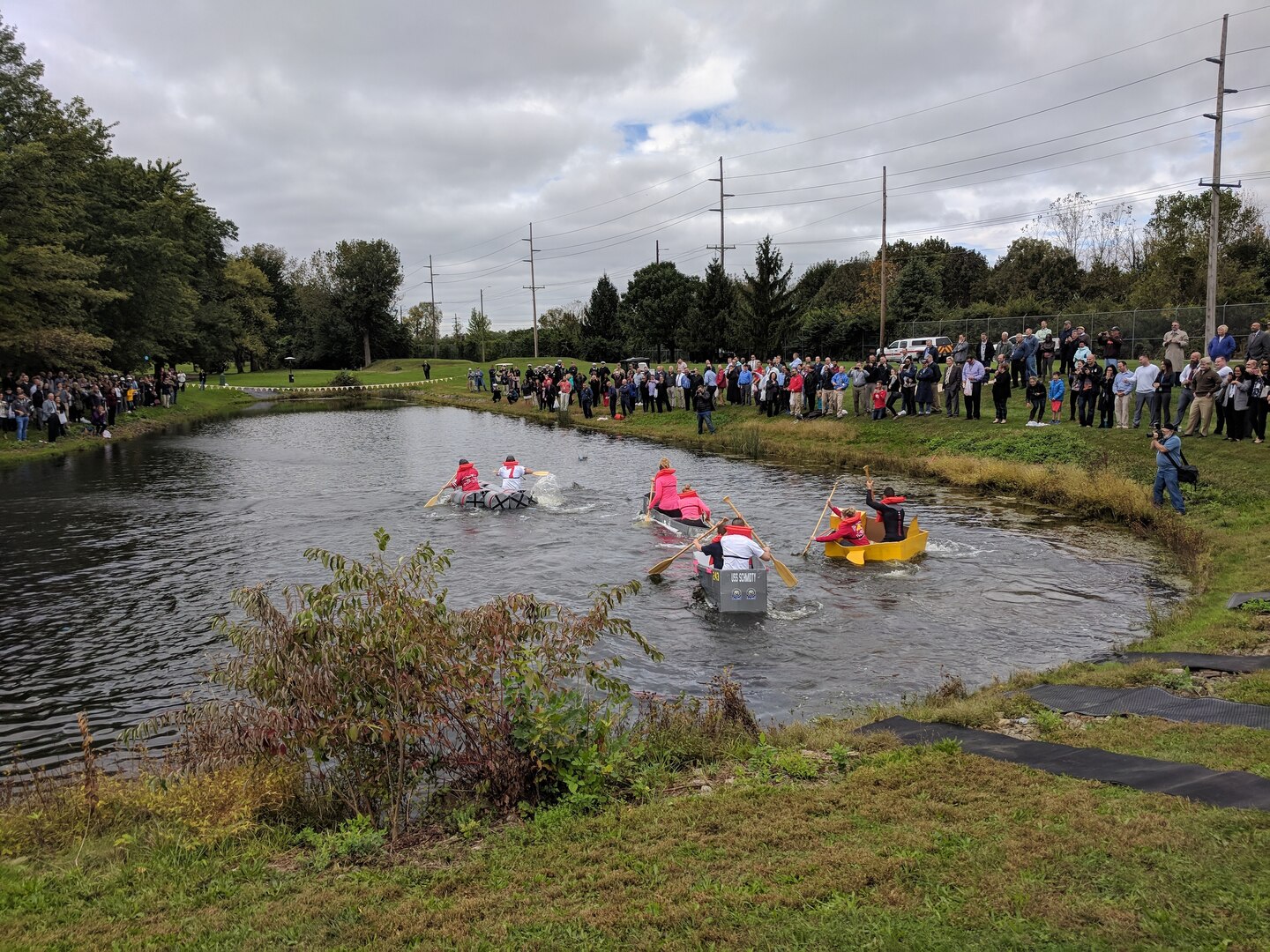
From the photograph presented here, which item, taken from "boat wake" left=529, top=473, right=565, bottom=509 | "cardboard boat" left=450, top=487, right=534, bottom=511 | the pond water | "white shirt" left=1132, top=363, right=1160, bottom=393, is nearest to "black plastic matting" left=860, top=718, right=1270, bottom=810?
the pond water

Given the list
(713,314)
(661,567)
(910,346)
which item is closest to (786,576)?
(661,567)

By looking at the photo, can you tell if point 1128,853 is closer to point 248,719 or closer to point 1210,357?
point 248,719

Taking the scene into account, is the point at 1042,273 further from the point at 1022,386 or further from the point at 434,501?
the point at 434,501

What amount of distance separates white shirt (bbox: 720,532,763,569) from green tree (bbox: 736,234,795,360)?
39176mm

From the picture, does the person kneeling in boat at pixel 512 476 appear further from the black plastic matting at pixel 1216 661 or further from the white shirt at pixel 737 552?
the black plastic matting at pixel 1216 661

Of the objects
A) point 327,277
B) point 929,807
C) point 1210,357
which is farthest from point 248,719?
point 327,277

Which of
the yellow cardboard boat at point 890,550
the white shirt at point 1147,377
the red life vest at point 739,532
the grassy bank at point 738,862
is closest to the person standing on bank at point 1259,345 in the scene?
the white shirt at point 1147,377

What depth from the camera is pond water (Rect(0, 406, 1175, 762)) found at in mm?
11547

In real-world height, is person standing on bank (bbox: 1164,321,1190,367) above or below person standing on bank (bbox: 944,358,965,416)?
above

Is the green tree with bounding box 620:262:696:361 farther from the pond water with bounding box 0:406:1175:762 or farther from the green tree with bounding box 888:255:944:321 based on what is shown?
the pond water with bounding box 0:406:1175:762

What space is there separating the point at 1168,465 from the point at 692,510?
10.1 metres

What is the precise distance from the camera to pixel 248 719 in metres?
7.98

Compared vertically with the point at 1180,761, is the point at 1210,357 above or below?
above

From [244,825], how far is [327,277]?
116 meters
